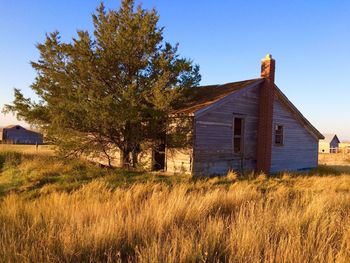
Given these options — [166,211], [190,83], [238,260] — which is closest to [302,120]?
[190,83]

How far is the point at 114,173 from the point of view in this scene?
13.2 metres

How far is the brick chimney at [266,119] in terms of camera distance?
17625 mm

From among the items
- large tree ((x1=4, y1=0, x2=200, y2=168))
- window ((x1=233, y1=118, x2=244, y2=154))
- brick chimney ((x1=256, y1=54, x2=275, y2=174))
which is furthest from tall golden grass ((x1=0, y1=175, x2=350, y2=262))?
brick chimney ((x1=256, y1=54, x2=275, y2=174))

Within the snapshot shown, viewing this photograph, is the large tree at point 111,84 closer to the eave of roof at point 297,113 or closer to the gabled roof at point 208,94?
the gabled roof at point 208,94

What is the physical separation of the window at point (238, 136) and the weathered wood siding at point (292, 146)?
2118 mm

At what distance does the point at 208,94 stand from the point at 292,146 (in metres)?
6.79

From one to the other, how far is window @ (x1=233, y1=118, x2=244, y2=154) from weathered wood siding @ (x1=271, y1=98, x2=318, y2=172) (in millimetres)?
2118

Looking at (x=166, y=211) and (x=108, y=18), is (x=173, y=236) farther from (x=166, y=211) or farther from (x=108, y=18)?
(x=108, y=18)

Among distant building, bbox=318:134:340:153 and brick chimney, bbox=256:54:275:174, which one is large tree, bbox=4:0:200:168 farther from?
distant building, bbox=318:134:340:153

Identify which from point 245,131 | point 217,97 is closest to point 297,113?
point 245,131

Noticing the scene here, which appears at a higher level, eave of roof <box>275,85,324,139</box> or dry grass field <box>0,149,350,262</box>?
eave of roof <box>275,85,324,139</box>

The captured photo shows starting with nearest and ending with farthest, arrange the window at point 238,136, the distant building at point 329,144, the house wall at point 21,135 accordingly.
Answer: the window at point 238,136 → the house wall at point 21,135 → the distant building at point 329,144

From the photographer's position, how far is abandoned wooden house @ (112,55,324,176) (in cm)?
1464

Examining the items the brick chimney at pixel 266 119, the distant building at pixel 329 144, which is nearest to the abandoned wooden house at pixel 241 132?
the brick chimney at pixel 266 119
